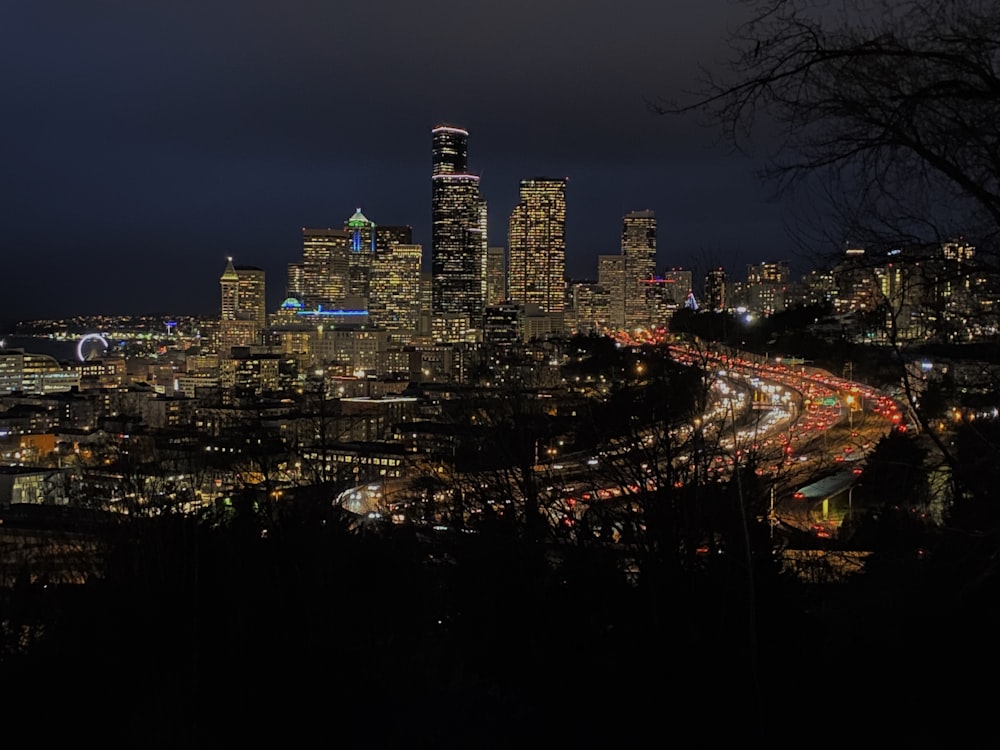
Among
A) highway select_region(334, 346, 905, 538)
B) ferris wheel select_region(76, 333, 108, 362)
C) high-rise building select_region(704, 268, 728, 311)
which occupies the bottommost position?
highway select_region(334, 346, 905, 538)

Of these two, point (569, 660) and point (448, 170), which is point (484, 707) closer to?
point (569, 660)

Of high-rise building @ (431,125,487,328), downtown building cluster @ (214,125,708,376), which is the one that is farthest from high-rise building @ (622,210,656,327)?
high-rise building @ (431,125,487,328)

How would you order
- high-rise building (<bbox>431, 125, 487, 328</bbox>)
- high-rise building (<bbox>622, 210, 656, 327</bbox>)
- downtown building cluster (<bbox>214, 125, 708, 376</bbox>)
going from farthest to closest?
high-rise building (<bbox>431, 125, 487, 328</bbox>)
downtown building cluster (<bbox>214, 125, 708, 376</bbox>)
high-rise building (<bbox>622, 210, 656, 327</bbox>)

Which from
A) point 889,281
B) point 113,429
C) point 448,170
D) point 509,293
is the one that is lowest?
point 113,429

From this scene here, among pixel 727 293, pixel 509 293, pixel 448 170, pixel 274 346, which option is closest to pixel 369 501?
pixel 727 293

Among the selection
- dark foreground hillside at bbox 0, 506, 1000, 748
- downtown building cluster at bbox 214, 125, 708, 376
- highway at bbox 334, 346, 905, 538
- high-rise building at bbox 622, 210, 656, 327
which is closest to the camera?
dark foreground hillside at bbox 0, 506, 1000, 748

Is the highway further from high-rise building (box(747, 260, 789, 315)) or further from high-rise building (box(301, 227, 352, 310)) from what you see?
high-rise building (box(301, 227, 352, 310))

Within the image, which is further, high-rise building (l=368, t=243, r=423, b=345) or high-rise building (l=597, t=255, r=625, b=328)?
high-rise building (l=368, t=243, r=423, b=345)

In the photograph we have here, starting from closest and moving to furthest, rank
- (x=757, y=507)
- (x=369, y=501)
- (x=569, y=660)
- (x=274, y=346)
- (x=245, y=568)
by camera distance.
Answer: (x=569, y=660)
(x=245, y=568)
(x=757, y=507)
(x=369, y=501)
(x=274, y=346)
